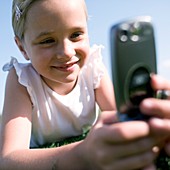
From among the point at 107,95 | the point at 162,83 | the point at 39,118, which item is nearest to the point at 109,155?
the point at 162,83

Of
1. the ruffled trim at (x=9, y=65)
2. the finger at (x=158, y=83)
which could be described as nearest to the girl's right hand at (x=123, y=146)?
the finger at (x=158, y=83)

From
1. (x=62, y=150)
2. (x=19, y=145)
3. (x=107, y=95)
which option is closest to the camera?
(x=62, y=150)

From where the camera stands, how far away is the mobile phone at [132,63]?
80cm

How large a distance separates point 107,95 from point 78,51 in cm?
51

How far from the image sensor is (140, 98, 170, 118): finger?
779 mm

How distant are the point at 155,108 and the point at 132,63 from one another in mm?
131

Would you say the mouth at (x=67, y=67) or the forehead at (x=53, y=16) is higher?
the forehead at (x=53, y=16)

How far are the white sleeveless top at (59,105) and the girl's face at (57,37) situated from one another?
0.21 meters

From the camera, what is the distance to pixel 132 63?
84 centimetres

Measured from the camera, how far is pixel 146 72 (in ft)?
2.81

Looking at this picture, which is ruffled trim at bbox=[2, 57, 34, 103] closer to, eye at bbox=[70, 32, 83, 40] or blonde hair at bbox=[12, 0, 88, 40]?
blonde hair at bbox=[12, 0, 88, 40]

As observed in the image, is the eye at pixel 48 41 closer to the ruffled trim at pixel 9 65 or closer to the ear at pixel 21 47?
the ear at pixel 21 47

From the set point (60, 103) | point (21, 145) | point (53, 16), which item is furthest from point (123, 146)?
point (60, 103)

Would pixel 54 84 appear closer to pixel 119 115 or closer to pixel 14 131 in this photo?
pixel 14 131
